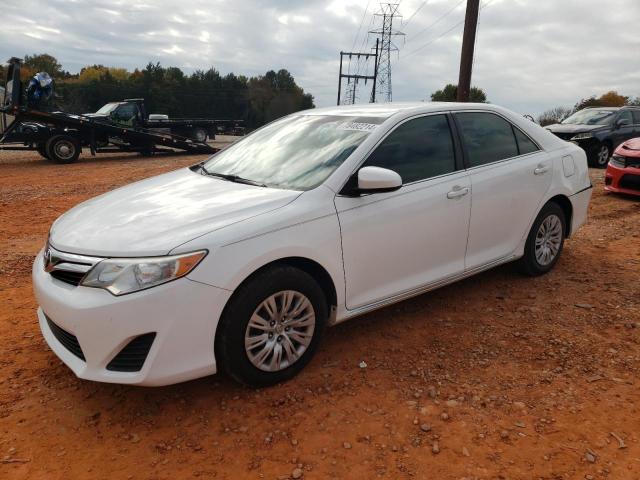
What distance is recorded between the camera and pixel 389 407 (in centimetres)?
275

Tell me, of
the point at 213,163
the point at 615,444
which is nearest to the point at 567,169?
the point at 615,444

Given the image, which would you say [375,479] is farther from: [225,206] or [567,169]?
[567,169]

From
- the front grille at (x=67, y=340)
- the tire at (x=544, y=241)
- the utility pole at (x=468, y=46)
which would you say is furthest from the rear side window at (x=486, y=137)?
the utility pole at (x=468, y=46)

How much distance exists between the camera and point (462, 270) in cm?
378

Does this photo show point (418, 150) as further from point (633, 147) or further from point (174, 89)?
point (174, 89)

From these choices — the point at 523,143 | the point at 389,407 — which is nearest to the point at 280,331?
the point at 389,407

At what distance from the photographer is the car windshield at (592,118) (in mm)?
12852

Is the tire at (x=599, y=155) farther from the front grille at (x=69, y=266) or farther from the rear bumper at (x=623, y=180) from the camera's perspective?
the front grille at (x=69, y=266)

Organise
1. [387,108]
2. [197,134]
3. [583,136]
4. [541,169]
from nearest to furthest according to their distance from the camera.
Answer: [387,108] < [541,169] < [583,136] < [197,134]

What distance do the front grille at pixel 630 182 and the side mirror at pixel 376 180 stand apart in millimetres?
6943

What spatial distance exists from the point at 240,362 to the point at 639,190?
8.02 metres

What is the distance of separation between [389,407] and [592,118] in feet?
42.9

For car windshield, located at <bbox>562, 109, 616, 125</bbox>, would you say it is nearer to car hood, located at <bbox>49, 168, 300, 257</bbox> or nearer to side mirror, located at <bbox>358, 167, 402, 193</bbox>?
side mirror, located at <bbox>358, 167, 402, 193</bbox>

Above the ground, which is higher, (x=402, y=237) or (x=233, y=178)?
(x=233, y=178)
